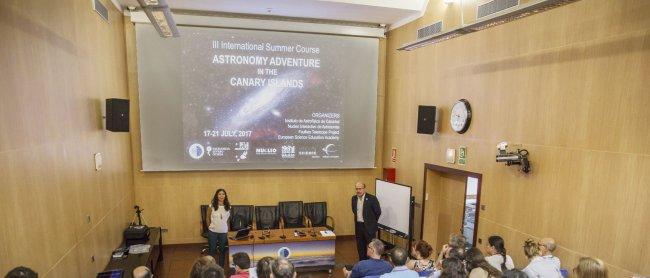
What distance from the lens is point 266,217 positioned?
22.0ft

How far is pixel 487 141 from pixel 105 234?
5.50m

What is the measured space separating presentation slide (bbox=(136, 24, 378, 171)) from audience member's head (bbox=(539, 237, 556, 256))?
4.01m

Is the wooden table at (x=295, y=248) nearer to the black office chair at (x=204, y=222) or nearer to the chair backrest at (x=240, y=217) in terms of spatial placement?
the chair backrest at (x=240, y=217)

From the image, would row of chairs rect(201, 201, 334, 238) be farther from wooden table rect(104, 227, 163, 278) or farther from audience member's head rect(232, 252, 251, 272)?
audience member's head rect(232, 252, 251, 272)

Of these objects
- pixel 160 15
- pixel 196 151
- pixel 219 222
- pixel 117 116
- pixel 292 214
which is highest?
pixel 160 15

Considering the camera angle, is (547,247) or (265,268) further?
(547,247)

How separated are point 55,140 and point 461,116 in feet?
17.0

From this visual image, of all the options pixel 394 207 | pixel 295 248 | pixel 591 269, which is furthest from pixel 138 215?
pixel 591 269

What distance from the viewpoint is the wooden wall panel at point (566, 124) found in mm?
3361

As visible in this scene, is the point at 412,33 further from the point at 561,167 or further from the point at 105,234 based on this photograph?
the point at 105,234

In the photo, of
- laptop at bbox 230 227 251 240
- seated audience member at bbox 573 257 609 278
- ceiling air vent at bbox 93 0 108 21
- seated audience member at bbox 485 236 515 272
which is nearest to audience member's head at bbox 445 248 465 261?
seated audience member at bbox 485 236 515 272

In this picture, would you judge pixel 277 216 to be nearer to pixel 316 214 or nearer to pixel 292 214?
pixel 292 214

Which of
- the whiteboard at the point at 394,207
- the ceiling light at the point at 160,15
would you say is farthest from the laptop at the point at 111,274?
the whiteboard at the point at 394,207

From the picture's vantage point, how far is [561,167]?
4031 millimetres
